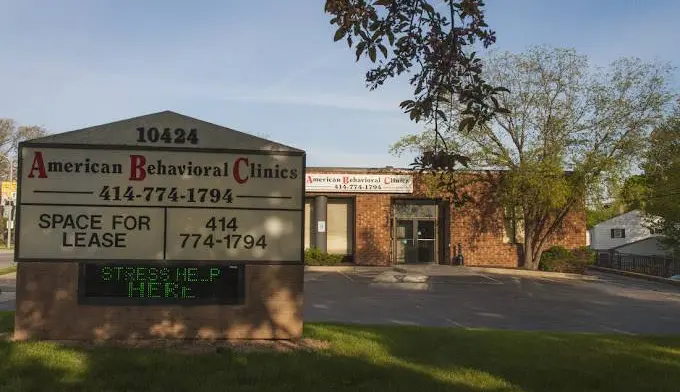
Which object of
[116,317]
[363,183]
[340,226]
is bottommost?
[116,317]

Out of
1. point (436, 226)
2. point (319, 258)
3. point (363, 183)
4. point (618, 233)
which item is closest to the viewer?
point (319, 258)

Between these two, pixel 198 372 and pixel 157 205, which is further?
pixel 157 205

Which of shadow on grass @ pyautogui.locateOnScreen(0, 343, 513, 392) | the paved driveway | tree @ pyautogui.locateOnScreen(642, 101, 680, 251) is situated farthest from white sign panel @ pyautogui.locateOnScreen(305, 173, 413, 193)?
shadow on grass @ pyautogui.locateOnScreen(0, 343, 513, 392)

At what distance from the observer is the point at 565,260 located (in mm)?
27375

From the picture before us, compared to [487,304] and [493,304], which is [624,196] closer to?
[493,304]

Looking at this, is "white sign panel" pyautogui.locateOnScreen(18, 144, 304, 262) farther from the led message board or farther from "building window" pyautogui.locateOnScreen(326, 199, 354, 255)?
"building window" pyautogui.locateOnScreen(326, 199, 354, 255)

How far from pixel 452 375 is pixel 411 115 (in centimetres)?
301

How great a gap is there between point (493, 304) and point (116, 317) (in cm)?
990

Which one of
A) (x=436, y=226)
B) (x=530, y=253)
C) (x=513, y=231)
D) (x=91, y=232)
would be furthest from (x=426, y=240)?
(x=91, y=232)

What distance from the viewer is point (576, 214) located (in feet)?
95.6

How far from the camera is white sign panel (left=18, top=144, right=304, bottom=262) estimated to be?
7781 millimetres

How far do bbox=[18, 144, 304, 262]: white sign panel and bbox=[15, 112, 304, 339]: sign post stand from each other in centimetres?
1

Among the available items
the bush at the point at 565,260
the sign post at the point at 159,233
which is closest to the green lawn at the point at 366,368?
the sign post at the point at 159,233

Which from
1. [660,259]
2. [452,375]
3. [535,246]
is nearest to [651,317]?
[452,375]
